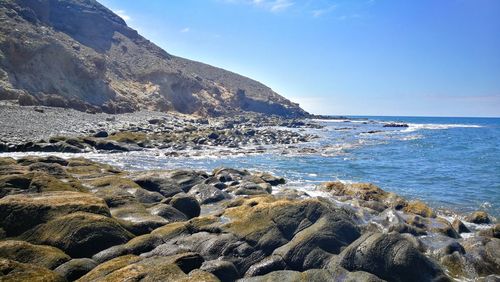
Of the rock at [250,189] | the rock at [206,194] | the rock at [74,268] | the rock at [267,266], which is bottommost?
the rock at [250,189]

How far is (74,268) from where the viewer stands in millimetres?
8812

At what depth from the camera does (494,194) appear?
25.7m

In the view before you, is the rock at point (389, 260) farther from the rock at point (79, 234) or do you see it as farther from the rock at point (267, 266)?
the rock at point (79, 234)

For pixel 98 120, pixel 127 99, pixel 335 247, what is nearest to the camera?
pixel 335 247

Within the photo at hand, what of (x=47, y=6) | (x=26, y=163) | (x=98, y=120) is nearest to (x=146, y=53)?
(x=47, y=6)

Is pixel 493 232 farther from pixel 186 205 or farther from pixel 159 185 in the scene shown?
pixel 159 185

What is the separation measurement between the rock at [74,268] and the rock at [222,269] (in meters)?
2.64

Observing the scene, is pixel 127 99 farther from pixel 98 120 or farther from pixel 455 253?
pixel 455 253

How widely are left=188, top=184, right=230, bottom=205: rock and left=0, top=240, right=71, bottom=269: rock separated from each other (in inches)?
335

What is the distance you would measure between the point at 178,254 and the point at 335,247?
15.4 feet

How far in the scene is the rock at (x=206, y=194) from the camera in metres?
17.5

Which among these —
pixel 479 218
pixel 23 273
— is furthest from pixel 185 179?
pixel 479 218

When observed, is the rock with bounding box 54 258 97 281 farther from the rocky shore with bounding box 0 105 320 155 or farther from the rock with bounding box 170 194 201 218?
the rocky shore with bounding box 0 105 320 155

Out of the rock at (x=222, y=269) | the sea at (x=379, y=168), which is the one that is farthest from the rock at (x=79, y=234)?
the sea at (x=379, y=168)
